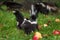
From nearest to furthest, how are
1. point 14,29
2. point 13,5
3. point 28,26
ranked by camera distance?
point 28,26 < point 14,29 < point 13,5

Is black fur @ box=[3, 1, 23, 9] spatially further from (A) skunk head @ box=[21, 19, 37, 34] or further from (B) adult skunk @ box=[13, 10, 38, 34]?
(A) skunk head @ box=[21, 19, 37, 34]

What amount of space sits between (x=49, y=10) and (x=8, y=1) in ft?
5.71

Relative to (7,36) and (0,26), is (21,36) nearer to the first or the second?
(7,36)

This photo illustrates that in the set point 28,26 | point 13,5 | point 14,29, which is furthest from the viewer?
point 13,5

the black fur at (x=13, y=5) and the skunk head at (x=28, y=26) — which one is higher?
the skunk head at (x=28, y=26)

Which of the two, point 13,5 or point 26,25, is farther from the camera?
point 13,5

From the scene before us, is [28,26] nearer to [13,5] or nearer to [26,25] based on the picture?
[26,25]

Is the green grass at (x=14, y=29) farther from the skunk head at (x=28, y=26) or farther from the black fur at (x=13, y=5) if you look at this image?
the black fur at (x=13, y=5)

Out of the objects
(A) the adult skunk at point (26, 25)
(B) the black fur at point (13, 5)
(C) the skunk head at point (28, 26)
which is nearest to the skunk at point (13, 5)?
(B) the black fur at point (13, 5)

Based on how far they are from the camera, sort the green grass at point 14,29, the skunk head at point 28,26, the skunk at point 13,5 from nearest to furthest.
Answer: the green grass at point 14,29
the skunk head at point 28,26
the skunk at point 13,5

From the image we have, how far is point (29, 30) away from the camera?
7.70m

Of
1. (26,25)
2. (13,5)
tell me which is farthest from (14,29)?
(13,5)

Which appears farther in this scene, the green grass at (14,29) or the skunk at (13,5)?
the skunk at (13,5)

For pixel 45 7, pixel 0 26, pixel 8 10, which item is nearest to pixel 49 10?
pixel 45 7
